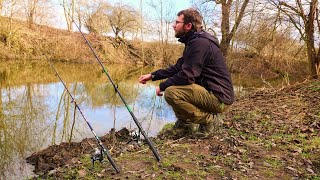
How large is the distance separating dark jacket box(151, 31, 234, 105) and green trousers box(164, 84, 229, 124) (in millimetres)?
80

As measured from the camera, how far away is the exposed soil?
10.1 feet

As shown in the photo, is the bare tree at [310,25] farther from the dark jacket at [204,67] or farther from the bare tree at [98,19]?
the bare tree at [98,19]

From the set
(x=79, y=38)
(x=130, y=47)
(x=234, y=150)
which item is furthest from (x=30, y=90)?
(x=130, y=47)

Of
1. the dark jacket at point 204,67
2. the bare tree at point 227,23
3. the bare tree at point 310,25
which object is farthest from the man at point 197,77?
the bare tree at point 227,23

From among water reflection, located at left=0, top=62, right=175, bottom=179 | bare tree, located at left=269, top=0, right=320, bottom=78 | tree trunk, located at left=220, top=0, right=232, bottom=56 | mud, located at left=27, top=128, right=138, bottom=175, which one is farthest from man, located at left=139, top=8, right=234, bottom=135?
tree trunk, located at left=220, top=0, right=232, bottom=56

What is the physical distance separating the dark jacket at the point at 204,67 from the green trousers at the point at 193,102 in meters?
0.08

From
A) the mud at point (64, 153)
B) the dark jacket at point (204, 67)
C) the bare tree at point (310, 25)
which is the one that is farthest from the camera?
the bare tree at point (310, 25)

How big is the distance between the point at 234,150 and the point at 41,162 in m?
2.73

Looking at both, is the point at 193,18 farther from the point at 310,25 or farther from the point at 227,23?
the point at 227,23

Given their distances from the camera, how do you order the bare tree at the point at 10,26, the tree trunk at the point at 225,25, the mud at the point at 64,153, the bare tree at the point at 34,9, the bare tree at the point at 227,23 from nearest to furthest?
the mud at the point at 64,153 → the bare tree at the point at 227,23 → the tree trunk at the point at 225,25 → the bare tree at the point at 10,26 → the bare tree at the point at 34,9

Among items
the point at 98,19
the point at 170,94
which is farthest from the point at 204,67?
the point at 98,19

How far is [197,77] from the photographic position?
13.3 ft

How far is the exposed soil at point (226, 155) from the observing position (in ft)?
10.1

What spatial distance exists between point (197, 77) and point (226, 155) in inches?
43.1
